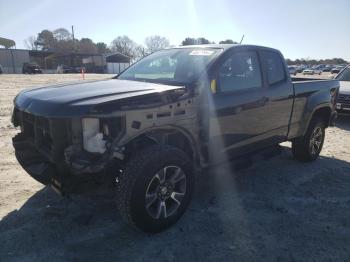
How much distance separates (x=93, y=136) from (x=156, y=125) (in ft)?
2.05

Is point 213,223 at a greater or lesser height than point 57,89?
lesser

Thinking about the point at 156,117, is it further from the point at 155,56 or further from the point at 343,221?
the point at 343,221

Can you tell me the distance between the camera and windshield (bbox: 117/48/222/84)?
13.4 feet

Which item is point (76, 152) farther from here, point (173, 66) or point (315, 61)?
point (315, 61)

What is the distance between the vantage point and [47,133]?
3.40m

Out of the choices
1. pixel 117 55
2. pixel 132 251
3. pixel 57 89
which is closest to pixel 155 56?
pixel 57 89

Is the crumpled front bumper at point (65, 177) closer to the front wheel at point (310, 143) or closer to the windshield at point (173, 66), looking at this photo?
the windshield at point (173, 66)

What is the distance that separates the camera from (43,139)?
3.56 metres

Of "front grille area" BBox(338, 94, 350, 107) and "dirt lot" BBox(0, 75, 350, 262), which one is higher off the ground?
"front grille area" BBox(338, 94, 350, 107)

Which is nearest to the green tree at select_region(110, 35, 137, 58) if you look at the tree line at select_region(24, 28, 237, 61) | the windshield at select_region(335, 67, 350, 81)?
the tree line at select_region(24, 28, 237, 61)

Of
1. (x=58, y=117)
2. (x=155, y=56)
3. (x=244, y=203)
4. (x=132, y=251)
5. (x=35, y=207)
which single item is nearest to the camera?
(x=58, y=117)

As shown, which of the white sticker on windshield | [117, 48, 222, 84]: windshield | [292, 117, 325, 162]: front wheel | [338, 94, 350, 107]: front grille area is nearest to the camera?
[117, 48, 222, 84]: windshield

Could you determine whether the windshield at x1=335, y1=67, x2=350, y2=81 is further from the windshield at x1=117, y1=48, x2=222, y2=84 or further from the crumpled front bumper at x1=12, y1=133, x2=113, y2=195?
the crumpled front bumper at x1=12, y1=133, x2=113, y2=195

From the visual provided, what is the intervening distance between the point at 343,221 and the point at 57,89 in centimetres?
360
